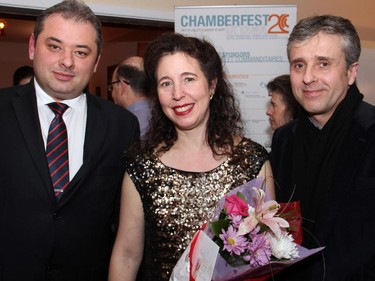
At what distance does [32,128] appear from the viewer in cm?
204

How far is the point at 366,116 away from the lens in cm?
194

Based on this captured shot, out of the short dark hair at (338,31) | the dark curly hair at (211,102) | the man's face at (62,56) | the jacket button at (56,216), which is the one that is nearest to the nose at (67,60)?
the man's face at (62,56)

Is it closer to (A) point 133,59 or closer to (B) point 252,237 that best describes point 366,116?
(B) point 252,237

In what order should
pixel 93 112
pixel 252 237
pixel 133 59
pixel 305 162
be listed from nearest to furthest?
pixel 252 237, pixel 305 162, pixel 93 112, pixel 133 59

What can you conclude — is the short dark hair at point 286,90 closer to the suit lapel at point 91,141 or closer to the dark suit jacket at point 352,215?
the dark suit jacket at point 352,215

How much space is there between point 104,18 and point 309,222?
298cm

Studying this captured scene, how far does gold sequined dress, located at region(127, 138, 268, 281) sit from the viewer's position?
1.99 meters

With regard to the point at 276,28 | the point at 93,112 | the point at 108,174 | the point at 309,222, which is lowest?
the point at 309,222

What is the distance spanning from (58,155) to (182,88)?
628 mm

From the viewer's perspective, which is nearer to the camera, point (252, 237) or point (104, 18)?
point (252, 237)

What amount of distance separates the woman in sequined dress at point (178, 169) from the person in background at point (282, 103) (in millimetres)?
1644

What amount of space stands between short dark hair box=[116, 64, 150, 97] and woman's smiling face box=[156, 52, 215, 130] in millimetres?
1886

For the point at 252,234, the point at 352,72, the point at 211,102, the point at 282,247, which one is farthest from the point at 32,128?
the point at 352,72

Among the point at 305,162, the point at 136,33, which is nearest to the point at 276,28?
the point at 305,162
